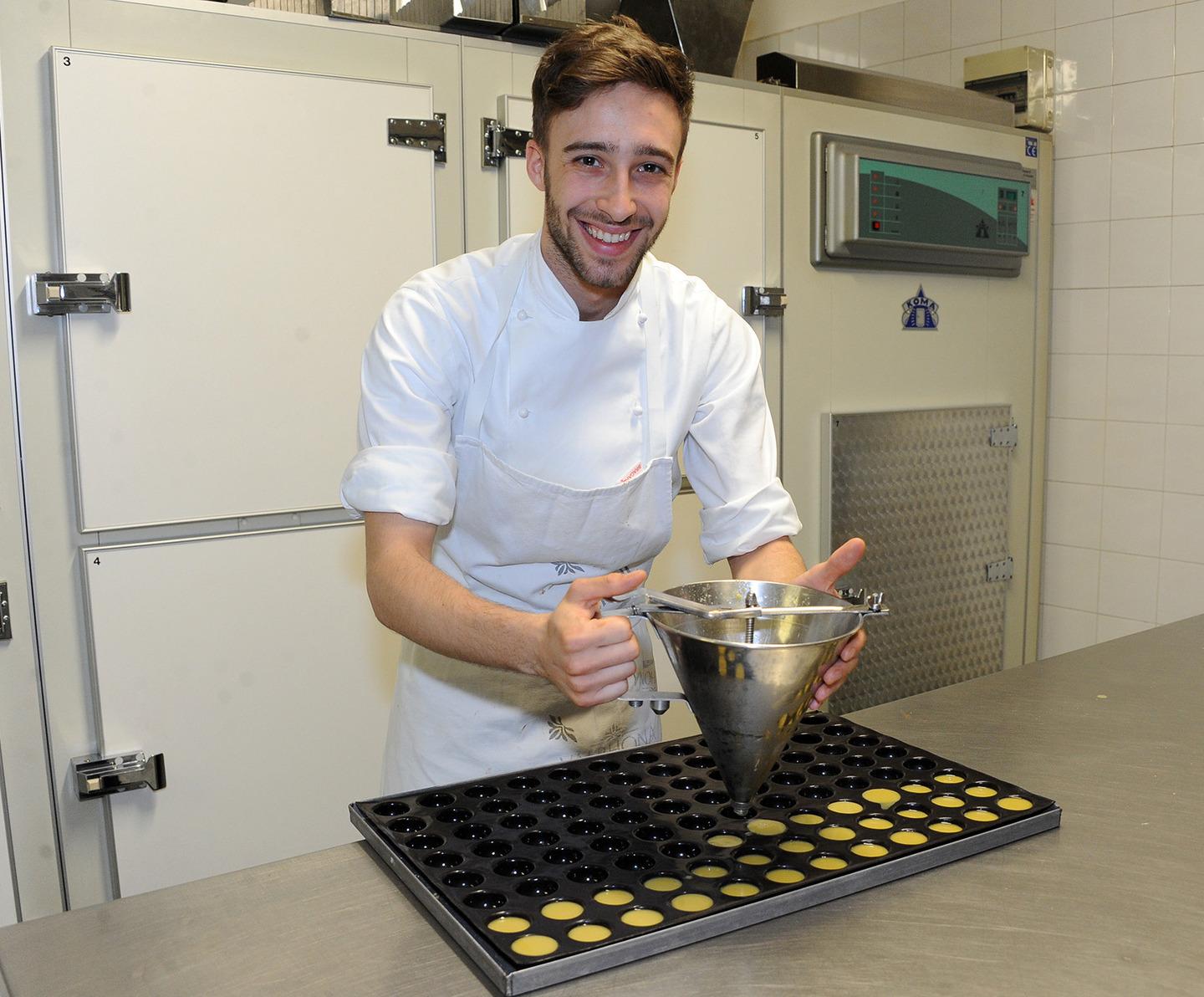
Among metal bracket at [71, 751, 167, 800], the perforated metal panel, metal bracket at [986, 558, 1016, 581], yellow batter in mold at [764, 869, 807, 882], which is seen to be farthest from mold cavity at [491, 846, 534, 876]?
metal bracket at [986, 558, 1016, 581]

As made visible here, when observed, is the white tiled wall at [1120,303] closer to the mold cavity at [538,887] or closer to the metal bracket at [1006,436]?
the metal bracket at [1006,436]

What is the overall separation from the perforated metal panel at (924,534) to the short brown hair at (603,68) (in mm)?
1433

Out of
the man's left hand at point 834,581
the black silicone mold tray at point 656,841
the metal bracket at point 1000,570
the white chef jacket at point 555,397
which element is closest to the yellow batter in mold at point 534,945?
the black silicone mold tray at point 656,841

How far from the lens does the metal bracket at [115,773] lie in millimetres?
1805

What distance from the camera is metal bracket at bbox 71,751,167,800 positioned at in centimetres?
180

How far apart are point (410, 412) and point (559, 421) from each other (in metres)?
0.24

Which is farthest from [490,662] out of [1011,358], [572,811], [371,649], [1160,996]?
[1011,358]

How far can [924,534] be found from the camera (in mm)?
2977

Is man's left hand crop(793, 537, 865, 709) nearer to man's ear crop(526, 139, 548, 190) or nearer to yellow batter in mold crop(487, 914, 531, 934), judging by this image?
yellow batter in mold crop(487, 914, 531, 934)

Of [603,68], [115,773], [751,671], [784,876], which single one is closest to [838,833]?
[784,876]

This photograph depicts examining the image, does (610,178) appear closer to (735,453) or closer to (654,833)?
(735,453)

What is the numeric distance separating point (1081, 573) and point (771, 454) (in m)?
2.04

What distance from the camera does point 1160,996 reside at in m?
0.83

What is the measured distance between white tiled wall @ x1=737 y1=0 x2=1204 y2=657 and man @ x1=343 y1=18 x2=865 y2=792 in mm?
1912
